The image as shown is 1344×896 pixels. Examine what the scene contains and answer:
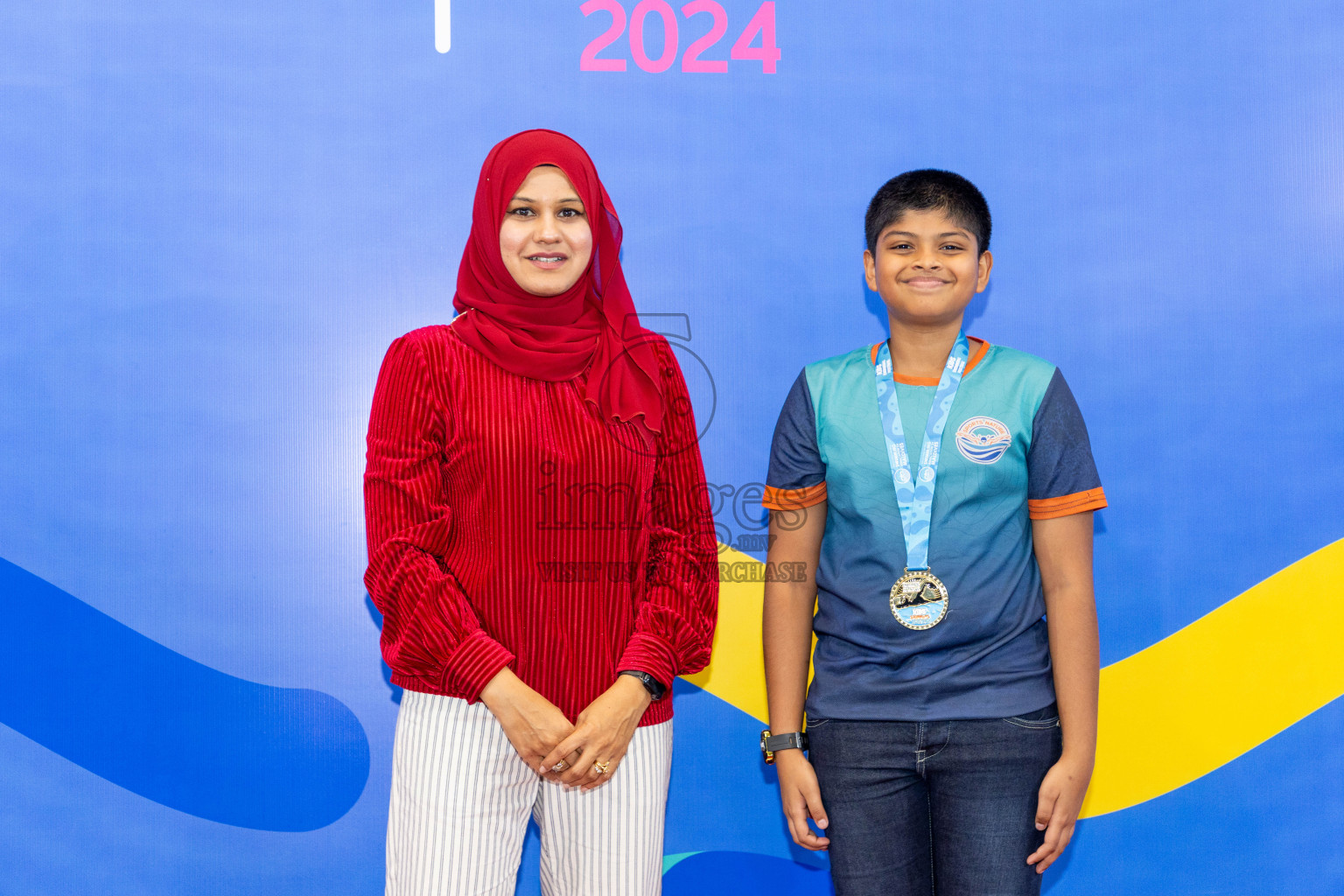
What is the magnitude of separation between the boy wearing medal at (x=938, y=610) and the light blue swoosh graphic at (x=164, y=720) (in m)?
1.05

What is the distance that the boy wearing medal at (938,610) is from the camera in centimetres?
149

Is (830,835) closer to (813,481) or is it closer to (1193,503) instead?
(813,481)

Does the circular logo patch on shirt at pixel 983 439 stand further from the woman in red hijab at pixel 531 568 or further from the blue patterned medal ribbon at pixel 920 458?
the woman in red hijab at pixel 531 568

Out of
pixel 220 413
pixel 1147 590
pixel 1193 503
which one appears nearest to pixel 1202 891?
pixel 1147 590

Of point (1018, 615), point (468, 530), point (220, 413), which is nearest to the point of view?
point (468, 530)

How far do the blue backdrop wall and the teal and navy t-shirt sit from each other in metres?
0.54

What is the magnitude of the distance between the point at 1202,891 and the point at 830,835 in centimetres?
115

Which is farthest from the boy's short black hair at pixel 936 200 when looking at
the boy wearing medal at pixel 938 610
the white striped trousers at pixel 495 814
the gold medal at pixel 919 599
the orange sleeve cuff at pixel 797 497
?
the white striped trousers at pixel 495 814

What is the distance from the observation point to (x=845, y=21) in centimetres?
211

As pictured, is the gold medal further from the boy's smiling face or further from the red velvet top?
the boy's smiling face

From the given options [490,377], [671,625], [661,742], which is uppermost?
[490,377]

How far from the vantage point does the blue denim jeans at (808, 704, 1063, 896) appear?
1480 millimetres

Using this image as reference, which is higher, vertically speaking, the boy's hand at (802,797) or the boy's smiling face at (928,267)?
the boy's smiling face at (928,267)

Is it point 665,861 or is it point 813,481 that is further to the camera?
point 665,861
